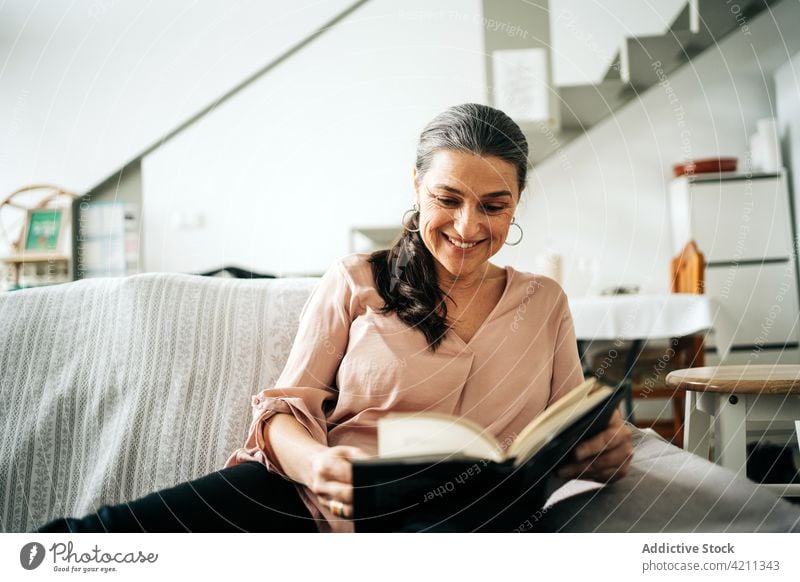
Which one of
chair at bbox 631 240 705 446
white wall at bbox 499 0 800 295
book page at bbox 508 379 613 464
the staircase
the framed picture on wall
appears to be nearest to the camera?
book page at bbox 508 379 613 464

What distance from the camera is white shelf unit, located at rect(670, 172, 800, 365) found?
5.95 feet

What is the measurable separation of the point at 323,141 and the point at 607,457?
0.83m

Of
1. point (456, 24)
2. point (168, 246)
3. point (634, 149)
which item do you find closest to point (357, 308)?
point (456, 24)

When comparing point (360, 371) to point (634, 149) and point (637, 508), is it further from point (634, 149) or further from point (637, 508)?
point (634, 149)

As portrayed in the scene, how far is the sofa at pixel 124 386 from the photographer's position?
69cm

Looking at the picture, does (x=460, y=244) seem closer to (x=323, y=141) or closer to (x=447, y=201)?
(x=447, y=201)

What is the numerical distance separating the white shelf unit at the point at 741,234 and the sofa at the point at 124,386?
136 centimetres

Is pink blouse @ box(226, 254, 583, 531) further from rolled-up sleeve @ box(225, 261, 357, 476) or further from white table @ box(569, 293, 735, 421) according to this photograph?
white table @ box(569, 293, 735, 421)

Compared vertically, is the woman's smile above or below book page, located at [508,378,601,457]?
above

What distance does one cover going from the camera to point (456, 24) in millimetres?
852

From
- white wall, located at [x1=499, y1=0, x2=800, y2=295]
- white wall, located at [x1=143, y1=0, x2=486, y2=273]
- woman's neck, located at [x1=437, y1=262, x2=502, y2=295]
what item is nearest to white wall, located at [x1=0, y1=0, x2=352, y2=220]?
white wall, located at [x1=143, y1=0, x2=486, y2=273]

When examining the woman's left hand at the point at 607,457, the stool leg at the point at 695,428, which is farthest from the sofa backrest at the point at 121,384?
the stool leg at the point at 695,428

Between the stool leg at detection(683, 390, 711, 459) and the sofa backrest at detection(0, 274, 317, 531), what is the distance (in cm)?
52
